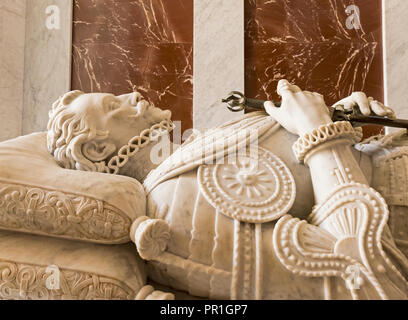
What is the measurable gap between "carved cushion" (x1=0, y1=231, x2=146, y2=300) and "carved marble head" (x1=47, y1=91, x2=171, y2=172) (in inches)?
15.3

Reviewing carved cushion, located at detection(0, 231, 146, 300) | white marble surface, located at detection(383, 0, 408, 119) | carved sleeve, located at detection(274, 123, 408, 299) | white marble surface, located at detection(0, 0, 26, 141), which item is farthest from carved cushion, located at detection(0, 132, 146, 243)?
white marble surface, located at detection(383, 0, 408, 119)

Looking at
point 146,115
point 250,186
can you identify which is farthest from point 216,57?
point 250,186

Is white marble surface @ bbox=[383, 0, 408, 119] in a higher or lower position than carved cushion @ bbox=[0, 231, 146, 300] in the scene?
higher

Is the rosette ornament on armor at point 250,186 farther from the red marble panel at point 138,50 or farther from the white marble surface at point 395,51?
the white marble surface at point 395,51

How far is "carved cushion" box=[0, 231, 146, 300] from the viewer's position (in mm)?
1219

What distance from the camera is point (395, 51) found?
3.50m

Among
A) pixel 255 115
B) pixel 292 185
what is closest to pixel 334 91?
pixel 255 115

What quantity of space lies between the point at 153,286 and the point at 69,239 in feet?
1.04

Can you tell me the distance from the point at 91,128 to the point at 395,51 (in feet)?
9.55

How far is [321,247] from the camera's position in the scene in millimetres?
1238

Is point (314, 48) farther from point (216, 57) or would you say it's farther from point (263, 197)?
point (263, 197)

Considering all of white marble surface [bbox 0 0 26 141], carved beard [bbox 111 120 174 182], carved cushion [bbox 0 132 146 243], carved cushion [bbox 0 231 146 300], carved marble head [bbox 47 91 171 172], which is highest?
white marble surface [bbox 0 0 26 141]

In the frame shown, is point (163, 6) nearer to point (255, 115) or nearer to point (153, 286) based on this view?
point (255, 115)

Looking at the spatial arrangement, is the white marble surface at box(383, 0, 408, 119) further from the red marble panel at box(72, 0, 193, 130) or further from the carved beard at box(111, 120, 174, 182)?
the carved beard at box(111, 120, 174, 182)
